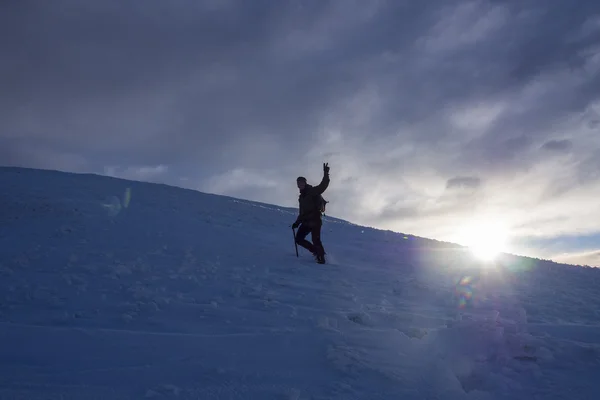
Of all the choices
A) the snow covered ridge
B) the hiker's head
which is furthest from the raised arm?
the snow covered ridge

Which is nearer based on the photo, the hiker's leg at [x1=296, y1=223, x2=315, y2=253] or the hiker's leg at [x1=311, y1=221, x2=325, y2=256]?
the hiker's leg at [x1=311, y1=221, x2=325, y2=256]

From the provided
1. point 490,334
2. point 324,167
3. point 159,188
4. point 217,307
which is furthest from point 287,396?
point 159,188

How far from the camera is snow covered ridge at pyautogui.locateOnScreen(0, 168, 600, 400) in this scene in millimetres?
3561

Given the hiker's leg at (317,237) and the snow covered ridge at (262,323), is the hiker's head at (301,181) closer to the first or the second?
the hiker's leg at (317,237)

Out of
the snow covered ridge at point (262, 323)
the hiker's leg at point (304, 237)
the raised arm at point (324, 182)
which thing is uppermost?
the raised arm at point (324, 182)

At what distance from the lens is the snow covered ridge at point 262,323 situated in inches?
140

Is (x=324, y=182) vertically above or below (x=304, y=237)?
above

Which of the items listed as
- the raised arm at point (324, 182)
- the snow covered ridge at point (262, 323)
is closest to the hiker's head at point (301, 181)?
the raised arm at point (324, 182)

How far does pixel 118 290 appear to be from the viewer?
253 inches

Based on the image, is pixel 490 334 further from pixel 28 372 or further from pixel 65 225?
pixel 65 225

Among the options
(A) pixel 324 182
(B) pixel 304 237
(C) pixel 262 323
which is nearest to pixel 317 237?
(B) pixel 304 237

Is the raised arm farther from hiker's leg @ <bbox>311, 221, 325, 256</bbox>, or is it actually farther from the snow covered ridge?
the snow covered ridge

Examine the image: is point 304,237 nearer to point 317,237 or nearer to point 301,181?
point 317,237

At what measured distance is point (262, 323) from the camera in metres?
5.23
